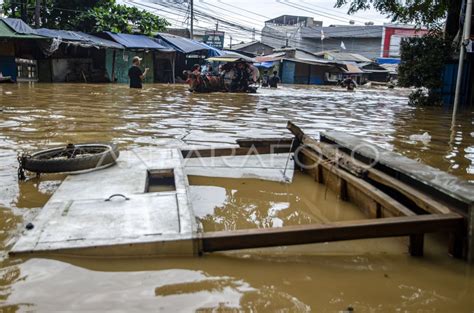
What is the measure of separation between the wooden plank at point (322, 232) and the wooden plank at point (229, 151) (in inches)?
105

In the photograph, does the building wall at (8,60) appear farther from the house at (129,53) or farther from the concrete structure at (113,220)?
the concrete structure at (113,220)

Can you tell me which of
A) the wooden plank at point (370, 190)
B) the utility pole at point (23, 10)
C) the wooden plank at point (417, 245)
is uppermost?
the utility pole at point (23, 10)

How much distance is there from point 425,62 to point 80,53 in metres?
19.6

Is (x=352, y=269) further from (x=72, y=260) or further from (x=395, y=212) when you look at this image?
(x=72, y=260)

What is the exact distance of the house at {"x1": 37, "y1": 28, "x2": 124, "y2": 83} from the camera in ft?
78.2

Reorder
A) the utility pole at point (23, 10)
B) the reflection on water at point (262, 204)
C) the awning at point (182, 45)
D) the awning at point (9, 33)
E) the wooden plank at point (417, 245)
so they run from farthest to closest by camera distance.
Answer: the awning at point (182, 45) < the utility pole at point (23, 10) < the awning at point (9, 33) < the reflection on water at point (262, 204) < the wooden plank at point (417, 245)

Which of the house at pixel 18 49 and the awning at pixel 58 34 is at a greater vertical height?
the awning at pixel 58 34

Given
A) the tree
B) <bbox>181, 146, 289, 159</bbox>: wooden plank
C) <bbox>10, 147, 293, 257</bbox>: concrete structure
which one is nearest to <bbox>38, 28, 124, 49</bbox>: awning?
the tree

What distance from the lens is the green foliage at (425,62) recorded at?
15.8m

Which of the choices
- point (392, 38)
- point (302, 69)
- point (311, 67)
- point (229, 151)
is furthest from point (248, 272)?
point (392, 38)

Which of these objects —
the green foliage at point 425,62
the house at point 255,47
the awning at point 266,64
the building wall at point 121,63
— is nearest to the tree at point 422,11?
the green foliage at point 425,62

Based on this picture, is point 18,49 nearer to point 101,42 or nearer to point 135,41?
point 101,42

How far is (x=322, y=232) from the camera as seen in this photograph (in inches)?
115

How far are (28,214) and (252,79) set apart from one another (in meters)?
19.3
